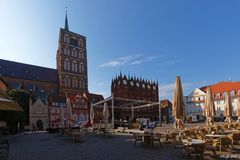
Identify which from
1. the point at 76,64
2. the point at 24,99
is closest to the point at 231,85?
the point at 76,64

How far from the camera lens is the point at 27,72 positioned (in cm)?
7144

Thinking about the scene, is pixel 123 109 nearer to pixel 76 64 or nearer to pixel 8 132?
pixel 76 64

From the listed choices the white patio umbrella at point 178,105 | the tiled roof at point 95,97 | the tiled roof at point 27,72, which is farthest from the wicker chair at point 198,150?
the tiled roof at point 95,97

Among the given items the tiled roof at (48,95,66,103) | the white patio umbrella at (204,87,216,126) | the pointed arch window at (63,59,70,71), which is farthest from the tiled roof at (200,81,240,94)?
the white patio umbrella at (204,87,216,126)

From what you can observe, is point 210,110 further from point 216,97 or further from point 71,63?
point 71,63

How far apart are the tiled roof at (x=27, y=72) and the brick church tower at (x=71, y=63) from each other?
284 cm

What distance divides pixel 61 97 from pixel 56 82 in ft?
33.0

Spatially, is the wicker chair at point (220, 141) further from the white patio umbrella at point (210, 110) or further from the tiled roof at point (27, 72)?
the tiled roof at point (27, 72)

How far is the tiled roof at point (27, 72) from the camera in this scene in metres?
67.1

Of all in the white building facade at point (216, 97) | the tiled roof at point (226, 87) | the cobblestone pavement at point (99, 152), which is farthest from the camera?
the tiled roof at point (226, 87)

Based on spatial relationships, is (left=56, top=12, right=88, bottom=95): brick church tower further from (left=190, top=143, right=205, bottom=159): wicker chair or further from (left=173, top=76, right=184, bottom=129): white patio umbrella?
(left=190, top=143, right=205, bottom=159): wicker chair

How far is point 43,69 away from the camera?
250ft

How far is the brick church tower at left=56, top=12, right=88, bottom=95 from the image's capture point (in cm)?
7275

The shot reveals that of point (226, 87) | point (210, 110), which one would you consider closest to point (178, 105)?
point (210, 110)
